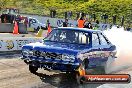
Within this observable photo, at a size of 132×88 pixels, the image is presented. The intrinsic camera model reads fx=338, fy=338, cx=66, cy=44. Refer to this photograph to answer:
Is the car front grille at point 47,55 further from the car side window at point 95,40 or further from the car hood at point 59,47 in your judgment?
the car side window at point 95,40

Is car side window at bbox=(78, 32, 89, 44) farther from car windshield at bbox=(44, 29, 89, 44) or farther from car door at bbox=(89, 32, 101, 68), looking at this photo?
car door at bbox=(89, 32, 101, 68)

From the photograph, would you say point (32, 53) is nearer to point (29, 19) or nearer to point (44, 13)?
point (29, 19)

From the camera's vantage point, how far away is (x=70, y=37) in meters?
10.8

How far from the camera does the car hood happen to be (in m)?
9.65

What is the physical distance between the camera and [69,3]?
2699 inches

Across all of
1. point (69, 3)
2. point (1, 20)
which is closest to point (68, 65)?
point (1, 20)

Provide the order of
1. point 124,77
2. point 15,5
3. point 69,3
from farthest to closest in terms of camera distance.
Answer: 1. point 69,3
2. point 15,5
3. point 124,77

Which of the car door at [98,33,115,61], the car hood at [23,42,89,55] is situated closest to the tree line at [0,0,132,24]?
the car door at [98,33,115,61]

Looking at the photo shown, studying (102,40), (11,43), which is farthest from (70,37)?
(11,43)

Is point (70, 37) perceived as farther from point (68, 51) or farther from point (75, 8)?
point (75, 8)

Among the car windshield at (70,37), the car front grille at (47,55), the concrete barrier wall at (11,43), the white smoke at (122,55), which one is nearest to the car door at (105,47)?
the white smoke at (122,55)

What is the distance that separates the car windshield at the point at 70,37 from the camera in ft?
35.0

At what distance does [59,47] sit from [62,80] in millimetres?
1089

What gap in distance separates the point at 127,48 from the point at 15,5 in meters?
39.8
